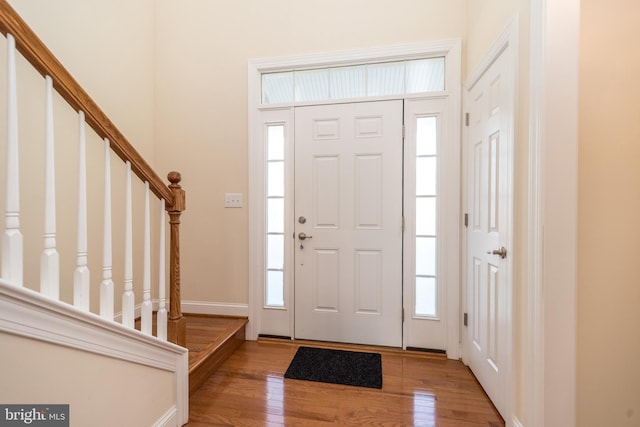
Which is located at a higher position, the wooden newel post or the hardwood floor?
the wooden newel post

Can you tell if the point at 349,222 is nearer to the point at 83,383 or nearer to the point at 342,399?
the point at 342,399

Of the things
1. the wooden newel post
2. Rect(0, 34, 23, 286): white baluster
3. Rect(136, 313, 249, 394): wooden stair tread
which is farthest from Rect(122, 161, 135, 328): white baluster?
Rect(136, 313, 249, 394): wooden stair tread

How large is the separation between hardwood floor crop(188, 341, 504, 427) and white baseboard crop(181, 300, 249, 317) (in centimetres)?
50

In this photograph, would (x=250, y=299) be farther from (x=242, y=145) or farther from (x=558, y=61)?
(x=558, y=61)

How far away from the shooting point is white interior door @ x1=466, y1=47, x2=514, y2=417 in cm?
154

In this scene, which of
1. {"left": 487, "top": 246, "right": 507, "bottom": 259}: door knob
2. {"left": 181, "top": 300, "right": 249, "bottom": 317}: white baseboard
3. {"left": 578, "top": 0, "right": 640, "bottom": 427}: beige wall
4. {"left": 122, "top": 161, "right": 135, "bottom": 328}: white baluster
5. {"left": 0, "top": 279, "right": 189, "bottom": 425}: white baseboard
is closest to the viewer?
{"left": 0, "top": 279, "right": 189, "bottom": 425}: white baseboard

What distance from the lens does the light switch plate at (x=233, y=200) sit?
8.63 feet

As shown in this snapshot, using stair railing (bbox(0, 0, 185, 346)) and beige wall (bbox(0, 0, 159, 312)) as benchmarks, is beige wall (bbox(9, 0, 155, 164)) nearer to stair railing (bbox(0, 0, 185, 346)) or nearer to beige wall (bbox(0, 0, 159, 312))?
beige wall (bbox(0, 0, 159, 312))

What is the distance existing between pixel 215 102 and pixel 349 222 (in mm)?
1645

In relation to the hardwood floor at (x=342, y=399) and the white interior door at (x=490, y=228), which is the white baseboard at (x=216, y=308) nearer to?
the hardwood floor at (x=342, y=399)

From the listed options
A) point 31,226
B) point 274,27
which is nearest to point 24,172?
point 31,226

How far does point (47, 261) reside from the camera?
3.20 feet

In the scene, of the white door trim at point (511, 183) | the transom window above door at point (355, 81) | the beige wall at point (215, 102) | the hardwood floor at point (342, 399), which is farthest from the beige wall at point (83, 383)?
the transom window above door at point (355, 81)

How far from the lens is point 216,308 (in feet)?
8.80
